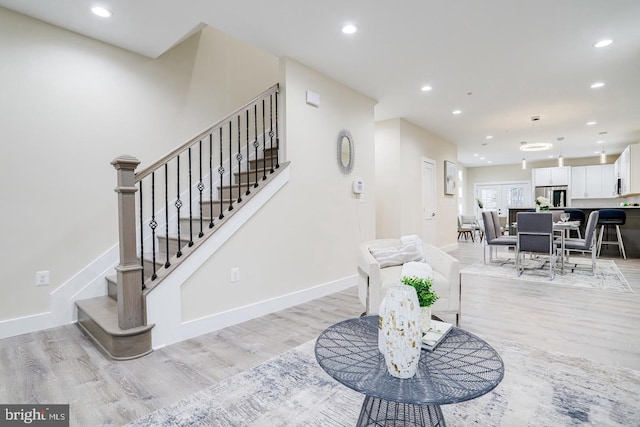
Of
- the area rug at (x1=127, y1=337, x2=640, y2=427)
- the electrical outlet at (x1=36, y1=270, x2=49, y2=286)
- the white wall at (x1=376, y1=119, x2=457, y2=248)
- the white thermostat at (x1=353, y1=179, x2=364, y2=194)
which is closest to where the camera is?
the area rug at (x1=127, y1=337, x2=640, y2=427)

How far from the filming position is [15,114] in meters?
2.72

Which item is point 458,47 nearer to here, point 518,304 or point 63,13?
point 518,304

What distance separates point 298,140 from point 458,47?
2.01m

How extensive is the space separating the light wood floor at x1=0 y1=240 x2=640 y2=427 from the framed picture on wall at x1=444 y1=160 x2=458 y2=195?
168 inches

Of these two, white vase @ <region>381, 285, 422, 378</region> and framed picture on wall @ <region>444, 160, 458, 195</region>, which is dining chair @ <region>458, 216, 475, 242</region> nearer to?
framed picture on wall @ <region>444, 160, 458, 195</region>

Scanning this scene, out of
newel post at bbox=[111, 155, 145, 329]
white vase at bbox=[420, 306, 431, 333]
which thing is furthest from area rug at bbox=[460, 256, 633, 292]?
newel post at bbox=[111, 155, 145, 329]

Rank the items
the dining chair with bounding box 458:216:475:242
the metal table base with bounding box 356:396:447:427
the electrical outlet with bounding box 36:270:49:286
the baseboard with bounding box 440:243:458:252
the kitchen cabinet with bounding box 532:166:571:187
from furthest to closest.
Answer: the kitchen cabinet with bounding box 532:166:571:187 < the dining chair with bounding box 458:216:475:242 < the baseboard with bounding box 440:243:458:252 < the electrical outlet with bounding box 36:270:49:286 < the metal table base with bounding box 356:396:447:427

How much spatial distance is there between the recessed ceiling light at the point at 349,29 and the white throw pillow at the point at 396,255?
83.9 inches

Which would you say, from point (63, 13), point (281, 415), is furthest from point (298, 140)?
point (281, 415)

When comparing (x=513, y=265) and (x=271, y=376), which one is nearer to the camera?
(x=271, y=376)

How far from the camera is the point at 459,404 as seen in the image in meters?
1.67

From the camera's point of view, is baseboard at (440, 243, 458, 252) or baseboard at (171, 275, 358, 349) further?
baseboard at (440, 243, 458, 252)

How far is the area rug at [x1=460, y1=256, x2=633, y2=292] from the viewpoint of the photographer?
4.32m

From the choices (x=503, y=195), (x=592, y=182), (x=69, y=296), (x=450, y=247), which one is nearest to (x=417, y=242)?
(x=69, y=296)
